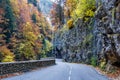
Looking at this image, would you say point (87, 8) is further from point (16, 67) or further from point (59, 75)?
point (59, 75)

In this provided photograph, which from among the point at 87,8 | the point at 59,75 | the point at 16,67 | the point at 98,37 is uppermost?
the point at 87,8

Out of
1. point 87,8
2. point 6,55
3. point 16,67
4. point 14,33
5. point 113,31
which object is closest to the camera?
point 16,67

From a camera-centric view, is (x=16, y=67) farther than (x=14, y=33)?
No

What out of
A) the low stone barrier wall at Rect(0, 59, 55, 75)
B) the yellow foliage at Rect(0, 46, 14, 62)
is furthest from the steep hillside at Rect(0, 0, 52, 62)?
the low stone barrier wall at Rect(0, 59, 55, 75)

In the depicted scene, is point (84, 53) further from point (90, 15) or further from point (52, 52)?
point (52, 52)

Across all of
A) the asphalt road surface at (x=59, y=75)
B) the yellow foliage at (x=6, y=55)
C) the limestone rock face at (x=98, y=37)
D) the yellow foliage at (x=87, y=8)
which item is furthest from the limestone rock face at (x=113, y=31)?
the yellow foliage at (x=87, y=8)

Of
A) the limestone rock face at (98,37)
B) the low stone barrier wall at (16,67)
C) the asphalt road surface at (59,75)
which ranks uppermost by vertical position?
the limestone rock face at (98,37)

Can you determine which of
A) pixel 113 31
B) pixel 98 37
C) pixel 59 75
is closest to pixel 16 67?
pixel 59 75

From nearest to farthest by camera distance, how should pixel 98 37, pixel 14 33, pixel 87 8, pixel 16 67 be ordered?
pixel 16 67, pixel 98 37, pixel 87 8, pixel 14 33

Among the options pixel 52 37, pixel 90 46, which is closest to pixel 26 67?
pixel 90 46

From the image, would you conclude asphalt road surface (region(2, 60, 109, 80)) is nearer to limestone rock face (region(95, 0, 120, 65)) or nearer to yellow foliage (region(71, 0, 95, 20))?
limestone rock face (region(95, 0, 120, 65))

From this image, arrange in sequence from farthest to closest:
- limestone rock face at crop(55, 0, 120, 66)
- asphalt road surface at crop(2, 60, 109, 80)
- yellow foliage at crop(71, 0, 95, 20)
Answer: yellow foliage at crop(71, 0, 95, 20)
limestone rock face at crop(55, 0, 120, 66)
asphalt road surface at crop(2, 60, 109, 80)

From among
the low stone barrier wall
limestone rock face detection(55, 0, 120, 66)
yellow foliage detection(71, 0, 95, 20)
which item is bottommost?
the low stone barrier wall

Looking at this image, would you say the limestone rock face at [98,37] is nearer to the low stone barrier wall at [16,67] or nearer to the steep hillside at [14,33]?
the low stone barrier wall at [16,67]
